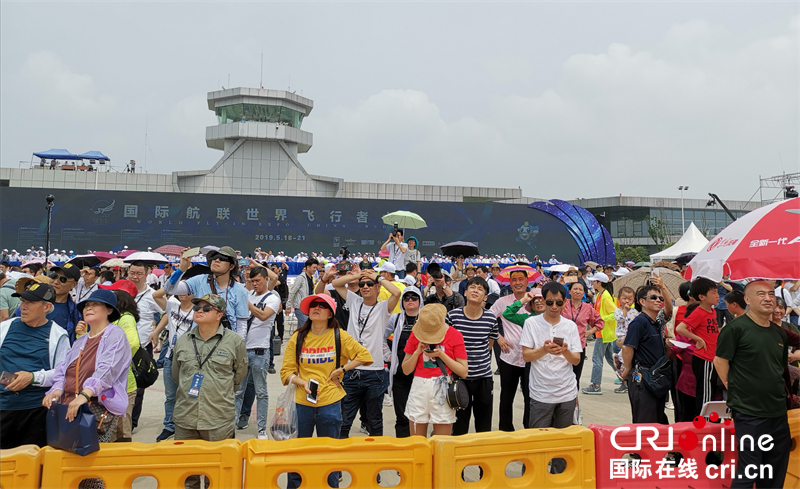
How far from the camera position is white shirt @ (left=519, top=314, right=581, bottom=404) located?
4.41 m

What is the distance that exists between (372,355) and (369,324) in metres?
0.31

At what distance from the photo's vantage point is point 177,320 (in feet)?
17.6

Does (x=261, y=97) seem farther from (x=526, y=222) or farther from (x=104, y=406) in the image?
(x=104, y=406)

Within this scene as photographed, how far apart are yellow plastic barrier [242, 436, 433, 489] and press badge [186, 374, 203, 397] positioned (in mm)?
683

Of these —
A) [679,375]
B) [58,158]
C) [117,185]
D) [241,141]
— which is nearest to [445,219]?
[241,141]

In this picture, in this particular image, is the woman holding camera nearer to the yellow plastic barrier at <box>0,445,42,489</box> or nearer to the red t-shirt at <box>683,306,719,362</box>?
the red t-shirt at <box>683,306,719,362</box>

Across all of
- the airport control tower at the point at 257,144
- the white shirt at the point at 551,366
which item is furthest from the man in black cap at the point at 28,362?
the airport control tower at the point at 257,144

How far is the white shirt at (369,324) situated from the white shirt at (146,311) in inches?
107

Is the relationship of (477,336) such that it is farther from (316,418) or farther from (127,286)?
(127,286)

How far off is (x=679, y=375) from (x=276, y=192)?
43.5 m

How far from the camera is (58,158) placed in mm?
46344

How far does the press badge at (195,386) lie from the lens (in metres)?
3.82

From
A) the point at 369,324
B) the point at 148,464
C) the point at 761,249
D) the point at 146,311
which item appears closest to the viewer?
the point at 148,464

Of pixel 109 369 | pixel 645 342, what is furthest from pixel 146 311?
pixel 645 342
